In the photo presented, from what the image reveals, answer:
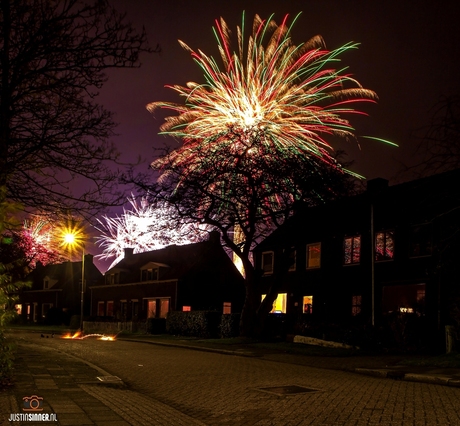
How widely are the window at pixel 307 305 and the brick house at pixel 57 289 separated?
36.1 meters

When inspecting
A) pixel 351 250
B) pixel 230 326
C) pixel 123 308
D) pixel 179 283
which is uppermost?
pixel 351 250

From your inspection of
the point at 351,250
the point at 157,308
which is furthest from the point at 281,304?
the point at 157,308

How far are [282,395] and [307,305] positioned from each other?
965 inches

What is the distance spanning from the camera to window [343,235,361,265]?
1260 inches

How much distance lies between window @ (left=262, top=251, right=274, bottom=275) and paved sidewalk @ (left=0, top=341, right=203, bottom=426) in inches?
1040

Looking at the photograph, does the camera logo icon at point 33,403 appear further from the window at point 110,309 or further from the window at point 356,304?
the window at point 110,309

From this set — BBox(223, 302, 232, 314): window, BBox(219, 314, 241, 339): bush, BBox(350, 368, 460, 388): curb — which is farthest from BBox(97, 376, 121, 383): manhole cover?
BBox(223, 302, 232, 314): window

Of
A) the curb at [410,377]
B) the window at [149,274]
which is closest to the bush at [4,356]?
the curb at [410,377]

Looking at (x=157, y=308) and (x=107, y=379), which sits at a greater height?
(x=107, y=379)

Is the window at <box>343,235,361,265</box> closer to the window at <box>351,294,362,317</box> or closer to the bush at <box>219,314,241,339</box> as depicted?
the window at <box>351,294,362,317</box>

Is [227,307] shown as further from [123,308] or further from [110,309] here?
[110,309]

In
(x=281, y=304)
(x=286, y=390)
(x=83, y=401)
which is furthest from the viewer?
(x=281, y=304)

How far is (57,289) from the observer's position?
70625mm

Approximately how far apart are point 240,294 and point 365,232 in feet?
69.9
